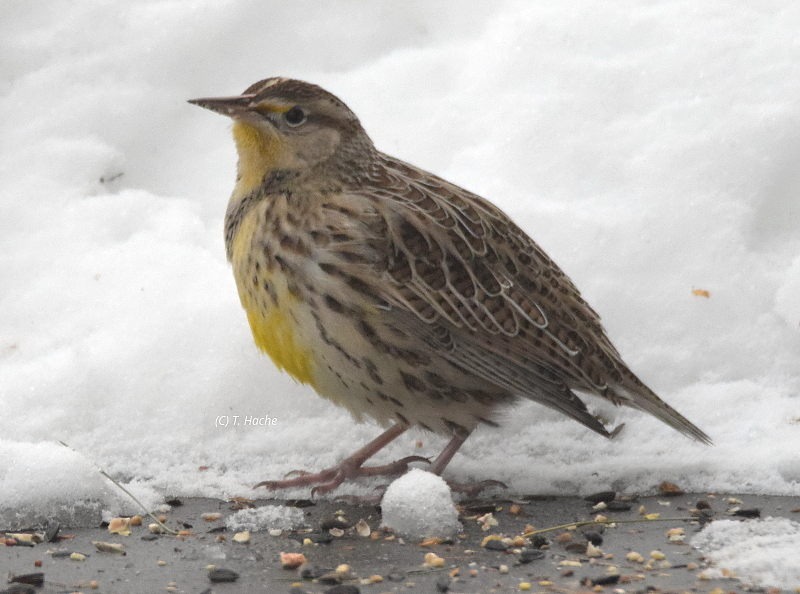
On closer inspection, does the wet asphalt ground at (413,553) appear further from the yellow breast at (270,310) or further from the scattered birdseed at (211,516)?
the yellow breast at (270,310)

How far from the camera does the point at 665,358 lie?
22.6ft

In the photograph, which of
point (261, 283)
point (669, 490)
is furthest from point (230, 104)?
point (669, 490)

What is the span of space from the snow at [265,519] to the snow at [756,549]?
1524mm

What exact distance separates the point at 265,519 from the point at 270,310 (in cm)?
82

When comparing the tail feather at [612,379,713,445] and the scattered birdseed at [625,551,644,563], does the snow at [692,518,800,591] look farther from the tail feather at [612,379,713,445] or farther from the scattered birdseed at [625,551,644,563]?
the tail feather at [612,379,713,445]

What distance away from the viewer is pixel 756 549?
5.28m

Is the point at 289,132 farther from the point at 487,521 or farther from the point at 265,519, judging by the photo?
the point at 487,521

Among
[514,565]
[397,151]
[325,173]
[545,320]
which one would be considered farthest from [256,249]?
[397,151]

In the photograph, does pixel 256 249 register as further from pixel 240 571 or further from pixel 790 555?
pixel 790 555

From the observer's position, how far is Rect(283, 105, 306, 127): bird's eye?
6.26 m

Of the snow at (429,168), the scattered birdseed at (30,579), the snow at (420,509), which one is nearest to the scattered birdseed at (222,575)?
the scattered birdseed at (30,579)

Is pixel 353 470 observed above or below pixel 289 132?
below

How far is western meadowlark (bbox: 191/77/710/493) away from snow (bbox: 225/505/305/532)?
0.31 meters

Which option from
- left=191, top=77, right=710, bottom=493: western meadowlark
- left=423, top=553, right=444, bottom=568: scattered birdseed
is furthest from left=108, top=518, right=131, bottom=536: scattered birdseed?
left=423, top=553, right=444, bottom=568: scattered birdseed
